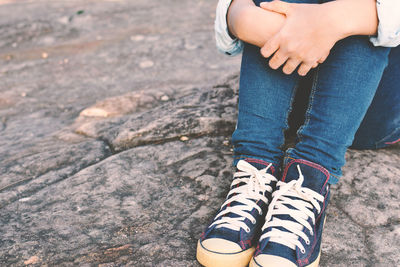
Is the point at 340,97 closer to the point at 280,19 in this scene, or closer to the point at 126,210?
the point at 280,19

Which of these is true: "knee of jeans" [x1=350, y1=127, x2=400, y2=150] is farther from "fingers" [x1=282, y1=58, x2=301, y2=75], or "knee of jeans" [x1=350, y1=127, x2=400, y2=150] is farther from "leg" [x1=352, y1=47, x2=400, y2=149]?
"fingers" [x1=282, y1=58, x2=301, y2=75]

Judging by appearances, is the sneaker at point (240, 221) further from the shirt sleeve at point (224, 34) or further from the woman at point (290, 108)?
the shirt sleeve at point (224, 34)

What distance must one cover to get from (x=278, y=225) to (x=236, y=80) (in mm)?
1175

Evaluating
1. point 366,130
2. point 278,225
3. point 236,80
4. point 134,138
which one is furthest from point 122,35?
point 278,225

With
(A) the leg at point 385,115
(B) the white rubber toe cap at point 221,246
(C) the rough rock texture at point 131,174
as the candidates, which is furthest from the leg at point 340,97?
(B) the white rubber toe cap at point 221,246

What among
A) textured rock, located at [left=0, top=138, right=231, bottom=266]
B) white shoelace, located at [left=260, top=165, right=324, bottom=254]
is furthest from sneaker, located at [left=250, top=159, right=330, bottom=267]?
textured rock, located at [left=0, top=138, right=231, bottom=266]

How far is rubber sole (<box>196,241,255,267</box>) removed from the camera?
1.01 meters

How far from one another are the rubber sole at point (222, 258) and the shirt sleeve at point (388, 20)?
69cm

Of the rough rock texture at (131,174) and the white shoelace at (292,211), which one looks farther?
the rough rock texture at (131,174)

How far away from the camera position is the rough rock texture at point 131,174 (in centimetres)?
113

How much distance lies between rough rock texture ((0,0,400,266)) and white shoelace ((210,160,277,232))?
12 centimetres

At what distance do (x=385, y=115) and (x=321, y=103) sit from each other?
0.31 meters

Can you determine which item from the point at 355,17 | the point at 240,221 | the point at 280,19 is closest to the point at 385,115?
the point at 355,17

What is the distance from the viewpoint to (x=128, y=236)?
3.84 ft
